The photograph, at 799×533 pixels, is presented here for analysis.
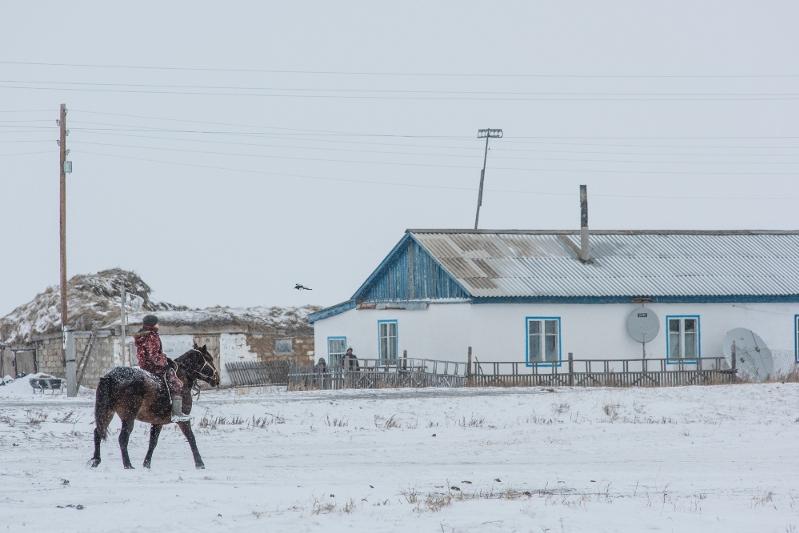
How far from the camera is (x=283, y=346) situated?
49969 millimetres

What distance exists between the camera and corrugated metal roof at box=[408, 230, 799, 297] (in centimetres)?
3981

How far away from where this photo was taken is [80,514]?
12.0 metres

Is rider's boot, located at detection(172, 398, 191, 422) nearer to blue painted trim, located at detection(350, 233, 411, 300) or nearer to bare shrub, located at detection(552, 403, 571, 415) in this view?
bare shrub, located at detection(552, 403, 571, 415)

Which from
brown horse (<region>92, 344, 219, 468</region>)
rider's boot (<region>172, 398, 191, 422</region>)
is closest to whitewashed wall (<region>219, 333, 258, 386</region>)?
brown horse (<region>92, 344, 219, 468</region>)

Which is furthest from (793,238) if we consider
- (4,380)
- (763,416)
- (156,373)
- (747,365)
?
(156,373)

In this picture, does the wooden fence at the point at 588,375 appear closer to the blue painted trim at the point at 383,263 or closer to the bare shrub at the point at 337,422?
the blue painted trim at the point at 383,263

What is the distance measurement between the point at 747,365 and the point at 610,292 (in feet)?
14.6

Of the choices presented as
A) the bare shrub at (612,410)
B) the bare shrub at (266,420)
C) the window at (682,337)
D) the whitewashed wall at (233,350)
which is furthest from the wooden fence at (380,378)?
Answer: the whitewashed wall at (233,350)

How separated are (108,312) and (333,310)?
9636 millimetres

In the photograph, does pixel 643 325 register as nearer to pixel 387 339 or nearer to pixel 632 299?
pixel 632 299

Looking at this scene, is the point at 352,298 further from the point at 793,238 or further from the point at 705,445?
the point at 705,445

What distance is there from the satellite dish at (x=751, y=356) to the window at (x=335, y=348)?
40.8 feet

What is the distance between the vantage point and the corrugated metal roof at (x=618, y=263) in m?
39.8

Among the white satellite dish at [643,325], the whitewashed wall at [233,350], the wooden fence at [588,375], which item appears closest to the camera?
the wooden fence at [588,375]
